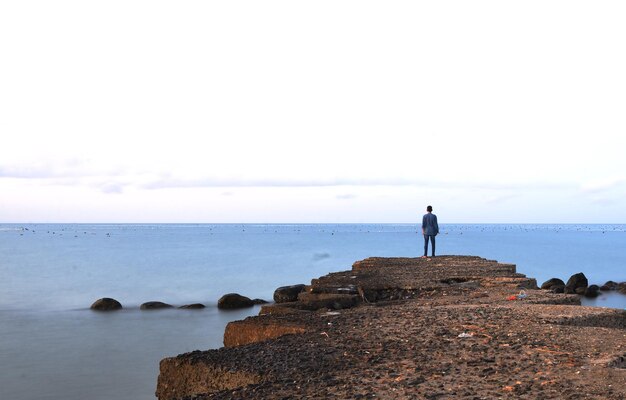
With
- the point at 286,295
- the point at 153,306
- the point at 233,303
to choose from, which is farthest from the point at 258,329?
the point at 153,306

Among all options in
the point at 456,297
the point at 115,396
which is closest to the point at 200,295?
A: the point at 115,396

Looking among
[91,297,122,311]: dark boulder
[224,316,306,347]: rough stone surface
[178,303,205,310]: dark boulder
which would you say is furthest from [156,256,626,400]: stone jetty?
[91,297,122,311]: dark boulder

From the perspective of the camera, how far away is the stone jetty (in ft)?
14.1

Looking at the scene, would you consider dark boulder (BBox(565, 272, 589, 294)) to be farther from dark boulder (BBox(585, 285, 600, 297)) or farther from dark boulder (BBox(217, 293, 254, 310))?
dark boulder (BBox(217, 293, 254, 310))

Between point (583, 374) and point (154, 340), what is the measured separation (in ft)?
42.0

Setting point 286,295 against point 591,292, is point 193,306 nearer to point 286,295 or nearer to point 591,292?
point 286,295

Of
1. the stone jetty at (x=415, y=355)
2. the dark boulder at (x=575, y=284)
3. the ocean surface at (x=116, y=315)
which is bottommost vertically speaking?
the ocean surface at (x=116, y=315)

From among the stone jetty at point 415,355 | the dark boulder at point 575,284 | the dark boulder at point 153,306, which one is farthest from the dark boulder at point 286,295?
the dark boulder at point 575,284

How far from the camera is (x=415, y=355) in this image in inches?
206

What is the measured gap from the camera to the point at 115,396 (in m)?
10.9

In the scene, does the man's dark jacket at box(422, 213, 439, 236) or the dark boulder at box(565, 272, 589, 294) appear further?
the dark boulder at box(565, 272, 589, 294)

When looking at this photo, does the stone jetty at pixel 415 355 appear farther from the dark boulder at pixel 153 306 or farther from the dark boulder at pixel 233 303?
the dark boulder at pixel 153 306

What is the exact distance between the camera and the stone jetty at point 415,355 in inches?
169

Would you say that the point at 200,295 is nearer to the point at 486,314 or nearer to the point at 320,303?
the point at 320,303
